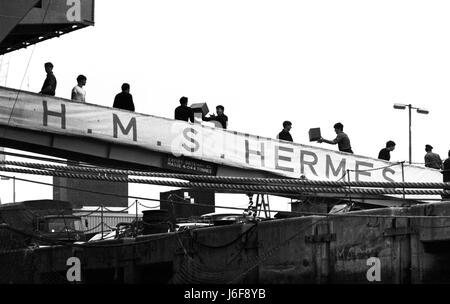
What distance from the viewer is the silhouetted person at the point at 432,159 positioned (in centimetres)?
3829

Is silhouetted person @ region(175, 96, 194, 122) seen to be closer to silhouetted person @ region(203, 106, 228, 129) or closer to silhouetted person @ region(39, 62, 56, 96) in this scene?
silhouetted person @ region(203, 106, 228, 129)

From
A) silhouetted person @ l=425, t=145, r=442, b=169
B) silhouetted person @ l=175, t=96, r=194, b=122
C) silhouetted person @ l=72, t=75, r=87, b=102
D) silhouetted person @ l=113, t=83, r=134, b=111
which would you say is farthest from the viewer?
silhouetted person @ l=425, t=145, r=442, b=169

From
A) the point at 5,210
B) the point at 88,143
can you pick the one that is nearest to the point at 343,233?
the point at 88,143

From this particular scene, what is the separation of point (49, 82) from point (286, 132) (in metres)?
7.90

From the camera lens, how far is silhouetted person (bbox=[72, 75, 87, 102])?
32.9 meters

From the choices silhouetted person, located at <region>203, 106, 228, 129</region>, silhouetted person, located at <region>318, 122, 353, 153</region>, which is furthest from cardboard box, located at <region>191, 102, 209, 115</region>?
silhouetted person, located at <region>318, 122, 353, 153</region>

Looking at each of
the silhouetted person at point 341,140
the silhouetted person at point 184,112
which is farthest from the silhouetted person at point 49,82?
the silhouetted person at point 341,140

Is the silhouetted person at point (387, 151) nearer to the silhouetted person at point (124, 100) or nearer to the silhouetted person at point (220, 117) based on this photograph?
the silhouetted person at point (220, 117)

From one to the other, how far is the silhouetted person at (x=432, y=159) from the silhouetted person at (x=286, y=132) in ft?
15.4

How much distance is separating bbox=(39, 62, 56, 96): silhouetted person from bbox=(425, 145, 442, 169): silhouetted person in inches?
491

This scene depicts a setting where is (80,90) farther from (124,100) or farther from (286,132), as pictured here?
(286,132)

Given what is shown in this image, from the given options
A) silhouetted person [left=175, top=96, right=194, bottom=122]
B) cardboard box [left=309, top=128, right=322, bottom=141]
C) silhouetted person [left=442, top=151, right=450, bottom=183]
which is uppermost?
silhouetted person [left=175, top=96, right=194, bottom=122]

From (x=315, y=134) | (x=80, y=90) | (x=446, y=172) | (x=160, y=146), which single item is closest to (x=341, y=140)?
(x=315, y=134)

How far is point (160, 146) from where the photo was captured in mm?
33469
